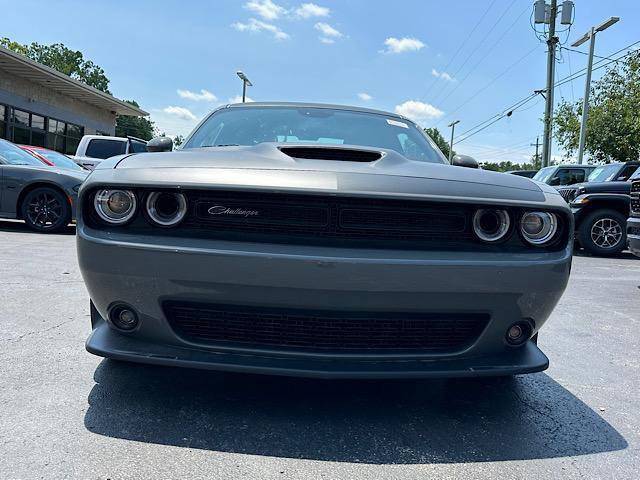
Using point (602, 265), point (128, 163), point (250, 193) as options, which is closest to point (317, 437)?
point (250, 193)

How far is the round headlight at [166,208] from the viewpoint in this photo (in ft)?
6.65

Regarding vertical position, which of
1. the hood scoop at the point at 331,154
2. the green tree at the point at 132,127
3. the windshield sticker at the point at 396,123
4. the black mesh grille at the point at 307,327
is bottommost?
the black mesh grille at the point at 307,327

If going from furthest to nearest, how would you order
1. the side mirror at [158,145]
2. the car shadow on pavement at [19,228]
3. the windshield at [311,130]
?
the car shadow on pavement at [19,228] → the windshield at [311,130] → the side mirror at [158,145]

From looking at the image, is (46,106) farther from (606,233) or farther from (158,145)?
(158,145)

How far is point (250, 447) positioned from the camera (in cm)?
197

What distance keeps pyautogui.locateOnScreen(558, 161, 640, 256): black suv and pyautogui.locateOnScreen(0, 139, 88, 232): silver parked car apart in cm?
813

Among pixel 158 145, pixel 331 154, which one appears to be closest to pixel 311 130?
pixel 158 145

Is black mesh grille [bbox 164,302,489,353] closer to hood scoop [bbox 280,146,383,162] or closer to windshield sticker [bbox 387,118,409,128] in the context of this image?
hood scoop [bbox 280,146,383,162]

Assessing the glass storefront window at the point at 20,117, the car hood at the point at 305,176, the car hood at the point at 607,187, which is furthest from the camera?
the glass storefront window at the point at 20,117

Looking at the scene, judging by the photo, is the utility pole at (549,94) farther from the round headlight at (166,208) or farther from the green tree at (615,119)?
the round headlight at (166,208)

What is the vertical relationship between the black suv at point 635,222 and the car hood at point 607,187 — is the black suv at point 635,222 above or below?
below

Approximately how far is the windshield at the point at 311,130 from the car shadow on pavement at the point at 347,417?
1327 millimetres

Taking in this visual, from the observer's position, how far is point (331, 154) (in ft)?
7.65

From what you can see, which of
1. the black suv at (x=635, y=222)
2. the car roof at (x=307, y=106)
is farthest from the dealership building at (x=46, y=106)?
the black suv at (x=635, y=222)
